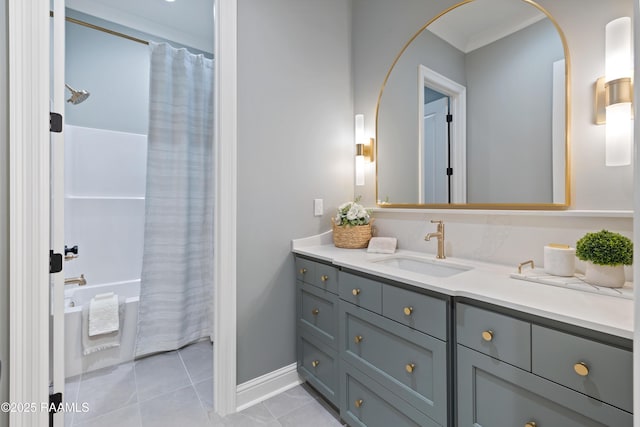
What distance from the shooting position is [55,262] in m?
1.23

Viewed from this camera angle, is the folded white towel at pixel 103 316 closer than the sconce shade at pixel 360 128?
Yes

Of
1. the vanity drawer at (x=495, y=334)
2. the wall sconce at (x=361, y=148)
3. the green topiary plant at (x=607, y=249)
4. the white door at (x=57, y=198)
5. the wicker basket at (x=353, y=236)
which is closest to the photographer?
the vanity drawer at (x=495, y=334)

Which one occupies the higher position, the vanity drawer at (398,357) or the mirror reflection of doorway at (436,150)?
A: the mirror reflection of doorway at (436,150)

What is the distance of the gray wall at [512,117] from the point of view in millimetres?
1288

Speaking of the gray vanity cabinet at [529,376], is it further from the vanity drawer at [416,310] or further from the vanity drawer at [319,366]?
the vanity drawer at [319,366]

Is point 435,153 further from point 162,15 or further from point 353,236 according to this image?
point 162,15

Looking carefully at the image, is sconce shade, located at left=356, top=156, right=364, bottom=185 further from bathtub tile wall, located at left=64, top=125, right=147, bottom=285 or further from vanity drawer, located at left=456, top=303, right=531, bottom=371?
bathtub tile wall, located at left=64, top=125, right=147, bottom=285

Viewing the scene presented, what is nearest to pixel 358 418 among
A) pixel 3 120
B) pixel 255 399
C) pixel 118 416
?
pixel 255 399

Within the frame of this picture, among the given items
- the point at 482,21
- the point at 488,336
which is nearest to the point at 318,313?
the point at 488,336

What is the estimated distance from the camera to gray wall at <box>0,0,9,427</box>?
43.3 inches

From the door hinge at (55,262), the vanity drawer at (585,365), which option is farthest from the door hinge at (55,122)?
the vanity drawer at (585,365)

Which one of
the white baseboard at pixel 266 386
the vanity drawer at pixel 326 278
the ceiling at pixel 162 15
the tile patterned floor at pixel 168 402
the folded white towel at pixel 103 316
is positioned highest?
the ceiling at pixel 162 15

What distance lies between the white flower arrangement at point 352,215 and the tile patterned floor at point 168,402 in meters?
1.09

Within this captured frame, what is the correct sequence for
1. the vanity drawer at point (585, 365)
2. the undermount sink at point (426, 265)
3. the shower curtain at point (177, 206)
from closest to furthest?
the vanity drawer at point (585, 365)
the undermount sink at point (426, 265)
the shower curtain at point (177, 206)
